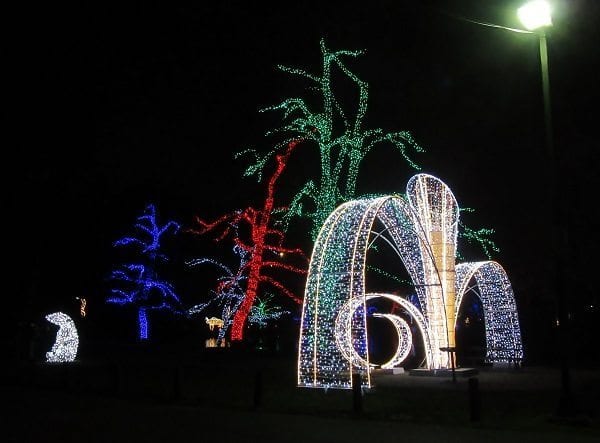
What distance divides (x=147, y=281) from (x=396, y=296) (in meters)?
24.3

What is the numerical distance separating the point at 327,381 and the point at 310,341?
42.0 inches

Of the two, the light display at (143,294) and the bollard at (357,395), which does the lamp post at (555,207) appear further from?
the light display at (143,294)

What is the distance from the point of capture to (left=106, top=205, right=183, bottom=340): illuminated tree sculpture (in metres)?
42.8

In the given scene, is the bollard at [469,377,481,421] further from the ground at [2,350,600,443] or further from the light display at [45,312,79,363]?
the light display at [45,312,79,363]

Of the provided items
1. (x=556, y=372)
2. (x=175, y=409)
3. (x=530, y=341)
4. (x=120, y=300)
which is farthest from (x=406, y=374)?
(x=120, y=300)

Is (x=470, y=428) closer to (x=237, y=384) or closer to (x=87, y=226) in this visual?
(x=237, y=384)

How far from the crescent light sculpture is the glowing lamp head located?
244 inches

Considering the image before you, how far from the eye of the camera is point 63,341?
28641 millimetres

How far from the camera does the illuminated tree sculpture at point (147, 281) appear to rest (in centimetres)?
4284

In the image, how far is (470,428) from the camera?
1134 cm

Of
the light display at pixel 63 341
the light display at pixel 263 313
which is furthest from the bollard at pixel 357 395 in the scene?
the light display at pixel 263 313

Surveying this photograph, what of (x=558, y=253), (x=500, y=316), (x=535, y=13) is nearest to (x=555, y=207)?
(x=558, y=253)

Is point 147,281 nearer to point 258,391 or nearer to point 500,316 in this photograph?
point 500,316

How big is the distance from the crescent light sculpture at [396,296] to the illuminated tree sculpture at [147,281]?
23256 millimetres
